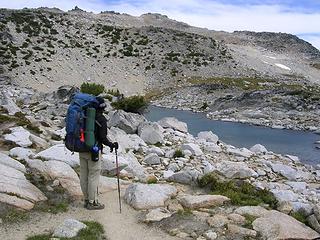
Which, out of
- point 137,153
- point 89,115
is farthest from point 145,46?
point 89,115

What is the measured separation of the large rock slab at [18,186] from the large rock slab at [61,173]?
0.78m

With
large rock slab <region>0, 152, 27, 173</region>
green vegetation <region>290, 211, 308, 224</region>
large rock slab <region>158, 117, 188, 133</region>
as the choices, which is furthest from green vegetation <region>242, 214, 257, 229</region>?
large rock slab <region>158, 117, 188, 133</region>

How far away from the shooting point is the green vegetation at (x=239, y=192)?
448 inches

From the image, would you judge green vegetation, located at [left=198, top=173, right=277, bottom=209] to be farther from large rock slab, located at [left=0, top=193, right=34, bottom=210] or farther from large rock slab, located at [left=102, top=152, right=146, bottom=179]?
large rock slab, located at [left=0, top=193, right=34, bottom=210]

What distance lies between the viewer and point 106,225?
9664 millimetres

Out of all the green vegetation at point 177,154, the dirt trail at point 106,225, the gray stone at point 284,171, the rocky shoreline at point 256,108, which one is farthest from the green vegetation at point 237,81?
the dirt trail at point 106,225

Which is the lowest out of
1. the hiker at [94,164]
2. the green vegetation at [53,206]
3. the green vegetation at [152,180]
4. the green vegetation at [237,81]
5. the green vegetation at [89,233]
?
the green vegetation at [237,81]

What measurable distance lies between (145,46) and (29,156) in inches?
2836

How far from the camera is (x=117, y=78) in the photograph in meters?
70.3

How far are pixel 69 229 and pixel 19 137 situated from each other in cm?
789

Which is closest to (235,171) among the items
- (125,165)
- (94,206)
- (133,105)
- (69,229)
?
(125,165)

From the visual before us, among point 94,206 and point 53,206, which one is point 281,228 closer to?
point 94,206

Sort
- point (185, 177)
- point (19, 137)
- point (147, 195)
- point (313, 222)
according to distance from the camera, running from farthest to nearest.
A: point (19, 137)
point (185, 177)
point (147, 195)
point (313, 222)

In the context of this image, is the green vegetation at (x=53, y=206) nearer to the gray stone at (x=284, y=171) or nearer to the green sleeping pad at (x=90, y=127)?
the green sleeping pad at (x=90, y=127)
